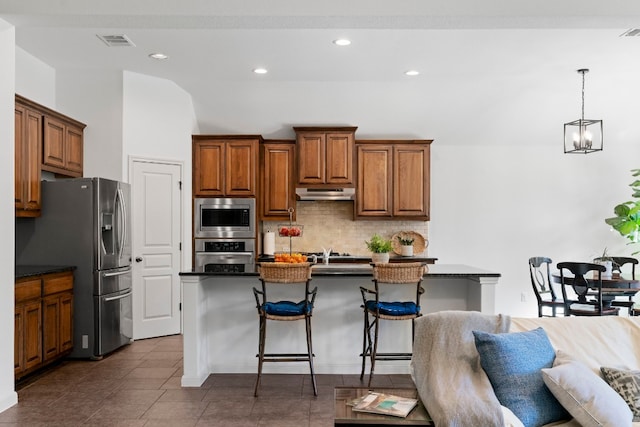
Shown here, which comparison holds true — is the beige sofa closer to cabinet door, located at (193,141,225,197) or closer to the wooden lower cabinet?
the wooden lower cabinet

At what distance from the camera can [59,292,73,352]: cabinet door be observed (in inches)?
195

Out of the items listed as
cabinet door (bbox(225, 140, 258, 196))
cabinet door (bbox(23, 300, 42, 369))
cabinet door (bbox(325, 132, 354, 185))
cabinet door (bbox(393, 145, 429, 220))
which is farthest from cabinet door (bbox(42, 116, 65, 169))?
cabinet door (bbox(393, 145, 429, 220))

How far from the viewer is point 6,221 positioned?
3.84 meters

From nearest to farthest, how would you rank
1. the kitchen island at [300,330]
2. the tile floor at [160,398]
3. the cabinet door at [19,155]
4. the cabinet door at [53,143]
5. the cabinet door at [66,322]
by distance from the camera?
the tile floor at [160,398] < the kitchen island at [300,330] < the cabinet door at [19,155] < the cabinet door at [66,322] < the cabinet door at [53,143]

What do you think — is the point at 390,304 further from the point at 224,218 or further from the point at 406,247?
the point at 224,218

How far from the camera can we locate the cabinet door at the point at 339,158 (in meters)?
7.11

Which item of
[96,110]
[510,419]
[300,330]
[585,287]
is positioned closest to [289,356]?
[300,330]

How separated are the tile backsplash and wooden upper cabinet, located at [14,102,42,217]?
3146mm

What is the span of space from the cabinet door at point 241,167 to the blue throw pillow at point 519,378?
509 cm

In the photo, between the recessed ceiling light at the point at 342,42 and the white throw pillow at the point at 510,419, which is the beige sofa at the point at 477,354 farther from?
the recessed ceiling light at the point at 342,42

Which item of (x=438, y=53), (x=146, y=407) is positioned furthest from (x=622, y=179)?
(x=146, y=407)

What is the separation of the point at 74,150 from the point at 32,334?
2.19 m

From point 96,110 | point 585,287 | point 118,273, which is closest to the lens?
point 585,287

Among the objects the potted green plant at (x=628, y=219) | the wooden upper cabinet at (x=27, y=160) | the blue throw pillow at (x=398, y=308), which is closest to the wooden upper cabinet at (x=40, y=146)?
the wooden upper cabinet at (x=27, y=160)
